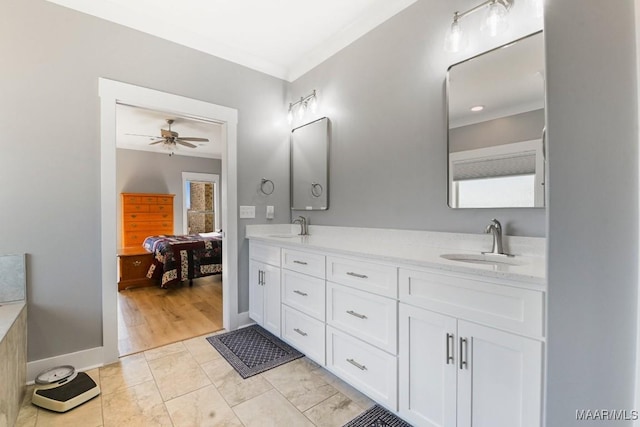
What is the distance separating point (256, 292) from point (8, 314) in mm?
1516

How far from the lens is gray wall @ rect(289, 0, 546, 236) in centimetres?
177

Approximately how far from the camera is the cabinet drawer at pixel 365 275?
143 centimetres

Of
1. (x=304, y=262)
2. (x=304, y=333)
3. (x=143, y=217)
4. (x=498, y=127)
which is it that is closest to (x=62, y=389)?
(x=304, y=333)

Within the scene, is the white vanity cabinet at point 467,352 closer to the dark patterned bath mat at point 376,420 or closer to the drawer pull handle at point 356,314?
the dark patterned bath mat at point 376,420

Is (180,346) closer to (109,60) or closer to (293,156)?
(293,156)

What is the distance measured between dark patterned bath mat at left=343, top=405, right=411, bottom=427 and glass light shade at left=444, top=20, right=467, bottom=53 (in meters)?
2.05

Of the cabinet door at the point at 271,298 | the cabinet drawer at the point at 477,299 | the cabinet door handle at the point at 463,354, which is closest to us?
the cabinet drawer at the point at 477,299

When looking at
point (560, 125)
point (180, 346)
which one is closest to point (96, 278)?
point (180, 346)

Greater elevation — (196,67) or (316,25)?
(316,25)

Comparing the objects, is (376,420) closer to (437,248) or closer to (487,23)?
(437,248)

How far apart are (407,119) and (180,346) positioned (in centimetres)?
245

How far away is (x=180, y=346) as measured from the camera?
229cm

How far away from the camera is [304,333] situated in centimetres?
199

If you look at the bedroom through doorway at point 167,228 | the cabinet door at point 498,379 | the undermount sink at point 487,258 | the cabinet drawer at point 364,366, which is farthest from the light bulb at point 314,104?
the cabinet door at point 498,379
